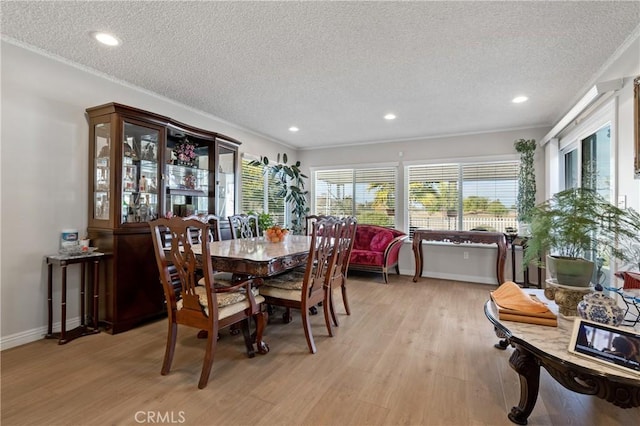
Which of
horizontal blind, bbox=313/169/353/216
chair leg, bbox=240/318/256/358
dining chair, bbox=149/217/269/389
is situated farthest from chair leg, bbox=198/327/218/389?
horizontal blind, bbox=313/169/353/216

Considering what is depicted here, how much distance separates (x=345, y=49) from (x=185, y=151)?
2.40 meters

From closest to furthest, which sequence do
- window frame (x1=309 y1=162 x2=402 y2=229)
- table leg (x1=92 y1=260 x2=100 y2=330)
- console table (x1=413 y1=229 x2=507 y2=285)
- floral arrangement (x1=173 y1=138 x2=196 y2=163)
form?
1. table leg (x1=92 y1=260 x2=100 y2=330)
2. floral arrangement (x1=173 y1=138 x2=196 y2=163)
3. console table (x1=413 y1=229 x2=507 y2=285)
4. window frame (x1=309 y1=162 x2=402 y2=229)

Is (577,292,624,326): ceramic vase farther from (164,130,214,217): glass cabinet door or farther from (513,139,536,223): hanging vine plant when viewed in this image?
(164,130,214,217): glass cabinet door

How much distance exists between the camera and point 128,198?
9.91ft

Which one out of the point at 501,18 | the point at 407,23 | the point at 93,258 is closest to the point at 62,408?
the point at 93,258

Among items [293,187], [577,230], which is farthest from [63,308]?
[293,187]

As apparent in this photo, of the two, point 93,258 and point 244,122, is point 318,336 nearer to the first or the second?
point 93,258

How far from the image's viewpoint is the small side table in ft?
8.41

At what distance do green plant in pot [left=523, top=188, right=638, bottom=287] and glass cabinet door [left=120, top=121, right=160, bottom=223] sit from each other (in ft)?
11.5

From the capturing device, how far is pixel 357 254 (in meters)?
5.15

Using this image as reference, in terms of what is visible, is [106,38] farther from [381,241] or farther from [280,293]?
[381,241]

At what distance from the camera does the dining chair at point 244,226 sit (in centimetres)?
358

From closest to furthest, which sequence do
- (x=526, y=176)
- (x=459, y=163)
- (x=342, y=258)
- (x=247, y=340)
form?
(x=247, y=340) < (x=342, y=258) < (x=526, y=176) < (x=459, y=163)

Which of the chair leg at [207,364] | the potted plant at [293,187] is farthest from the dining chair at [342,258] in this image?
the potted plant at [293,187]
